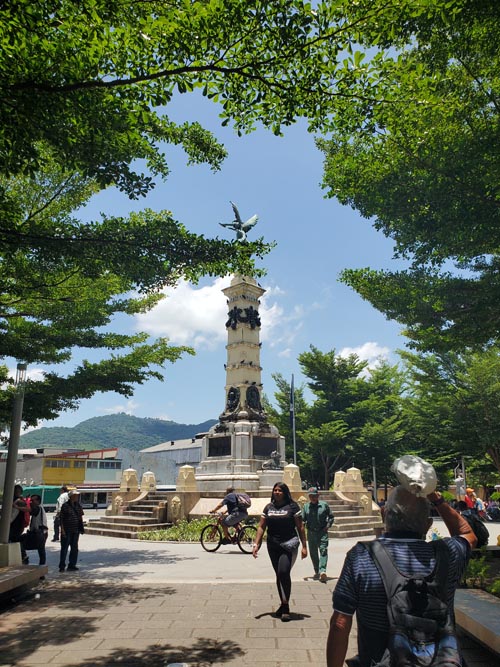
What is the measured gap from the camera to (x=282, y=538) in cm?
630

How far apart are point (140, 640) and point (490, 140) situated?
31.0 ft

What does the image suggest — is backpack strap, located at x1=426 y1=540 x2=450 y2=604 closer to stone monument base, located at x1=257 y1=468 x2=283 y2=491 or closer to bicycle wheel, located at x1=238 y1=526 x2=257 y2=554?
bicycle wheel, located at x1=238 y1=526 x2=257 y2=554

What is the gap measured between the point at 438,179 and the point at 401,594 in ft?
29.7

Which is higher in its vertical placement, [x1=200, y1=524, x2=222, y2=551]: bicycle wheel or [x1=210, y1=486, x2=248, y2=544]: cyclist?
[x1=210, y1=486, x2=248, y2=544]: cyclist

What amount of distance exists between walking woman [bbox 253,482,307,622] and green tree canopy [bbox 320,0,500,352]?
509cm

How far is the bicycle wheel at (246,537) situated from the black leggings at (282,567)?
6.99 metres

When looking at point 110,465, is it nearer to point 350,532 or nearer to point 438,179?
point 350,532

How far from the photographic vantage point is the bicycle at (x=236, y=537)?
12878 mm

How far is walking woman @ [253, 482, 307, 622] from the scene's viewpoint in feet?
20.1

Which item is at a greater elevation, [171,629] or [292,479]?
[292,479]

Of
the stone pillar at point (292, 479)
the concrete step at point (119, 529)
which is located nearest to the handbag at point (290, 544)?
the concrete step at point (119, 529)

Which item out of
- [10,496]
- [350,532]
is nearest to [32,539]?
[10,496]

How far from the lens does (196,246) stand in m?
7.94

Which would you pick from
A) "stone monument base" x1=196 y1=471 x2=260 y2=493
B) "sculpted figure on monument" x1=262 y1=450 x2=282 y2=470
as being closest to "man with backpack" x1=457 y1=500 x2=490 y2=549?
"stone monument base" x1=196 y1=471 x2=260 y2=493
